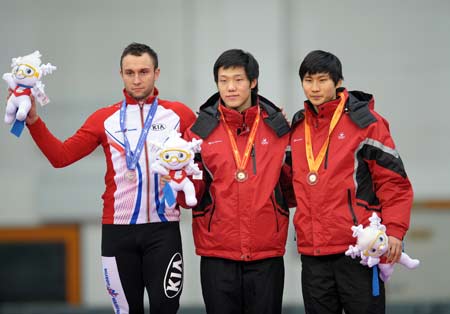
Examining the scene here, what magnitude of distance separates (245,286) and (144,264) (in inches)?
18.4

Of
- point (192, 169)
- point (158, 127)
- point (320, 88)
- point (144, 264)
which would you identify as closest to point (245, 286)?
point (144, 264)

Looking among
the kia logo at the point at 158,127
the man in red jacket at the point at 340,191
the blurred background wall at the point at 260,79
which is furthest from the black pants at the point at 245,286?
the blurred background wall at the point at 260,79

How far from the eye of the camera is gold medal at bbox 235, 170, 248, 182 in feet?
13.6

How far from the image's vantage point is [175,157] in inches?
157

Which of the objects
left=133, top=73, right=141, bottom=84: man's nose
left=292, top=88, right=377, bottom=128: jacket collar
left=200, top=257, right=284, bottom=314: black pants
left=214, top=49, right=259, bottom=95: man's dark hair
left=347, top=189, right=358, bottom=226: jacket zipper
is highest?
left=214, top=49, right=259, bottom=95: man's dark hair

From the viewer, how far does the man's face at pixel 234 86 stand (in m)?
4.19

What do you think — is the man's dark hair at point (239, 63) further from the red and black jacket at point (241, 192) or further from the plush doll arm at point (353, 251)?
the plush doll arm at point (353, 251)

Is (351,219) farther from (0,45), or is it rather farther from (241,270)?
(0,45)

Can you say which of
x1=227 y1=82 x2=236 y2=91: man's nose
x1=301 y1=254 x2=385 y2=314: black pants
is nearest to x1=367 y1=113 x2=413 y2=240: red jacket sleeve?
x1=301 y1=254 x2=385 y2=314: black pants

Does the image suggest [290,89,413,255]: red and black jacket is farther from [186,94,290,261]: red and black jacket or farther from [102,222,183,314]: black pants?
[102,222,183,314]: black pants

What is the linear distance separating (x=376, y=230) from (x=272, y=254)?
50 centimetres

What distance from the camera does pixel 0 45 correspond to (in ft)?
23.5

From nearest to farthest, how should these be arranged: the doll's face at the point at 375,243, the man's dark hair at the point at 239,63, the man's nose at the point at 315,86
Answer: the doll's face at the point at 375,243 → the man's nose at the point at 315,86 → the man's dark hair at the point at 239,63

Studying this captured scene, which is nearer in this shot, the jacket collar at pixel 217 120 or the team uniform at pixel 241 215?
the team uniform at pixel 241 215
